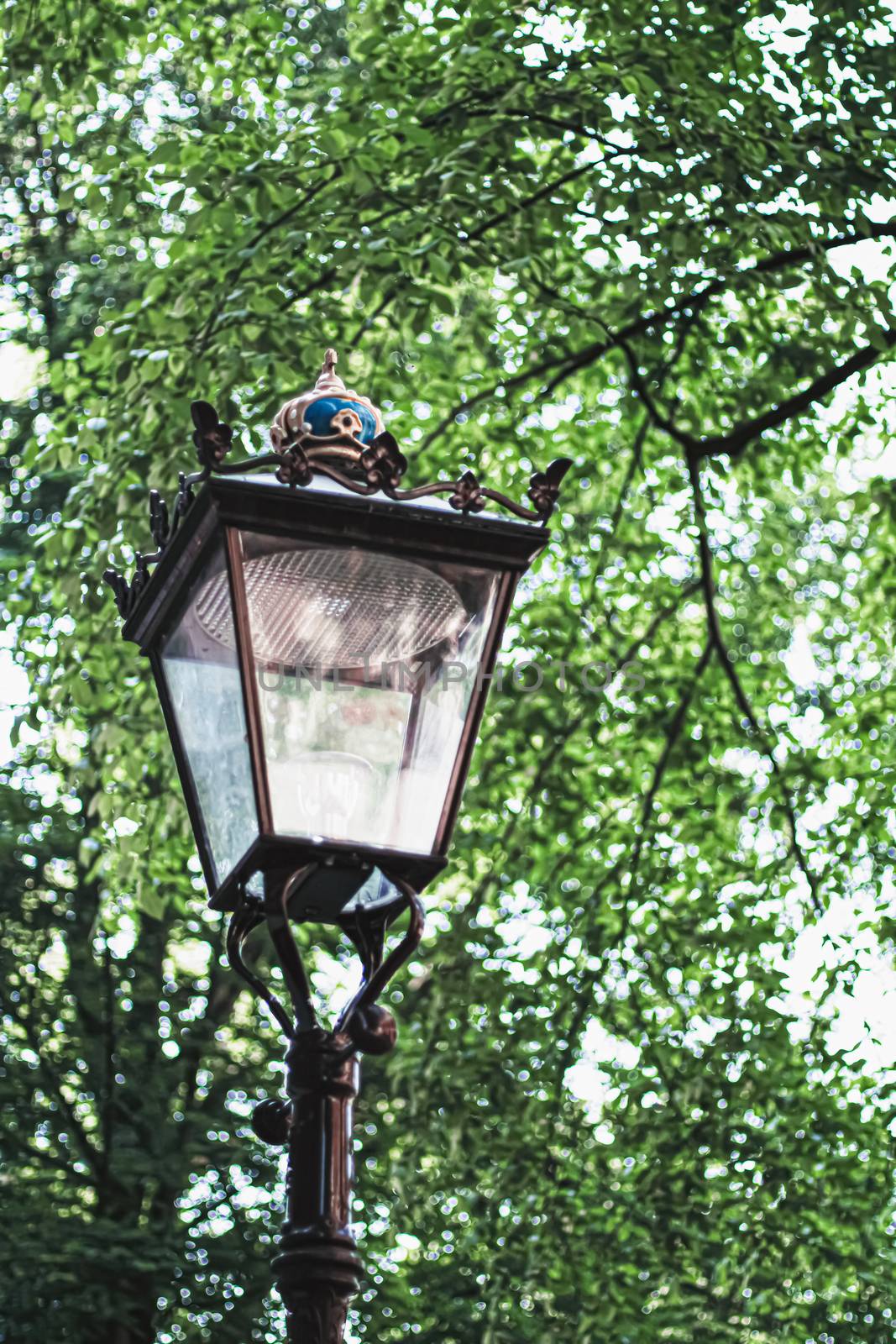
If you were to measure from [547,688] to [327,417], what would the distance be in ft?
20.4

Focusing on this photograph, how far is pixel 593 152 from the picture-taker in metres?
8.94

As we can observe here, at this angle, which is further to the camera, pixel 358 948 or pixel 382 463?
pixel 358 948

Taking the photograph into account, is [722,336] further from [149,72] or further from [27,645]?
[149,72]

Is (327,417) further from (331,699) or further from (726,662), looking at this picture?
(726,662)

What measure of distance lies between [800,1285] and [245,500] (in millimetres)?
7151

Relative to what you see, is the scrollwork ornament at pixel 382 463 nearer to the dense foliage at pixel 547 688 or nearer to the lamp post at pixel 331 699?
the lamp post at pixel 331 699

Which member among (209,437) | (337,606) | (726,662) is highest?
(726,662)

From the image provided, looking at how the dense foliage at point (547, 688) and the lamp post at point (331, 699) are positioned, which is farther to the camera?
the dense foliage at point (547, 688)

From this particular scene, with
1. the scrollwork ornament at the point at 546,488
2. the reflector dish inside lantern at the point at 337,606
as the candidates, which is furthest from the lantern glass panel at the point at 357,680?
the scrollwork ornament at the point at 546,488

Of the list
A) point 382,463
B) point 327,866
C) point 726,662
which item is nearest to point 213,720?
point 327,866

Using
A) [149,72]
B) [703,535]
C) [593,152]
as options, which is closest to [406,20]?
[593,152]

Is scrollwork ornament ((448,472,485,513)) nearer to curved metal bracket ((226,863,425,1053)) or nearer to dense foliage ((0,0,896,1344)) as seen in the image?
curved metal bracket ((226,863,425,1053))

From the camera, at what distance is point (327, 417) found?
3.40m

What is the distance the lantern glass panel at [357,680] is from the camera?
3121 millimetres
